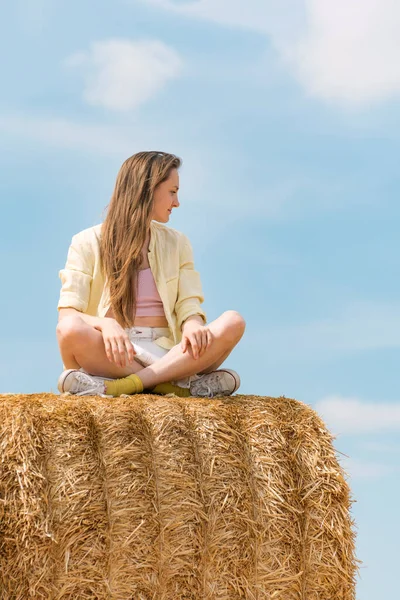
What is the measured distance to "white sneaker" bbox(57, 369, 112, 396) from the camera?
3.63 meters

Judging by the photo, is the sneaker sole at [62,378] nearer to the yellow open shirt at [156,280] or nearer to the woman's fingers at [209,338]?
the yellow open shirt at [156,280]

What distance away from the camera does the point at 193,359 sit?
3.69 m

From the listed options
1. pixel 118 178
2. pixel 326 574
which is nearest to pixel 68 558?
pixel 326 574

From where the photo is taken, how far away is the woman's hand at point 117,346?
3.59 m

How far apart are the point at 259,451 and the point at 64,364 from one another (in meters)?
0.95

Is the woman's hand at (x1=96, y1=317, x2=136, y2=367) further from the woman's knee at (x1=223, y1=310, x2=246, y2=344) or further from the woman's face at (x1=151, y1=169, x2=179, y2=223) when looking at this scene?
the woman's face at (x1=151, y1=169, x2=179, y2=223)

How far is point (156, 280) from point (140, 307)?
141mm

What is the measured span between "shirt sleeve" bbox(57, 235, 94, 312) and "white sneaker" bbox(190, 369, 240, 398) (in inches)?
22.6

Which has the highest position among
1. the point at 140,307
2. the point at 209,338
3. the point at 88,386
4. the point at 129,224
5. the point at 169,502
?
the point at 129,224

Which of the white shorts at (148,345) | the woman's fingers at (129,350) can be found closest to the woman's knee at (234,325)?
the white shorts at (148,345)

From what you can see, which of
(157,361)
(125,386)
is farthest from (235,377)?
(125,386)

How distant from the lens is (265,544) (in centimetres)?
318

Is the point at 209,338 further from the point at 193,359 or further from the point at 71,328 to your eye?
the point at 71,328

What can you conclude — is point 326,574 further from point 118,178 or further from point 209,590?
point 118,178
